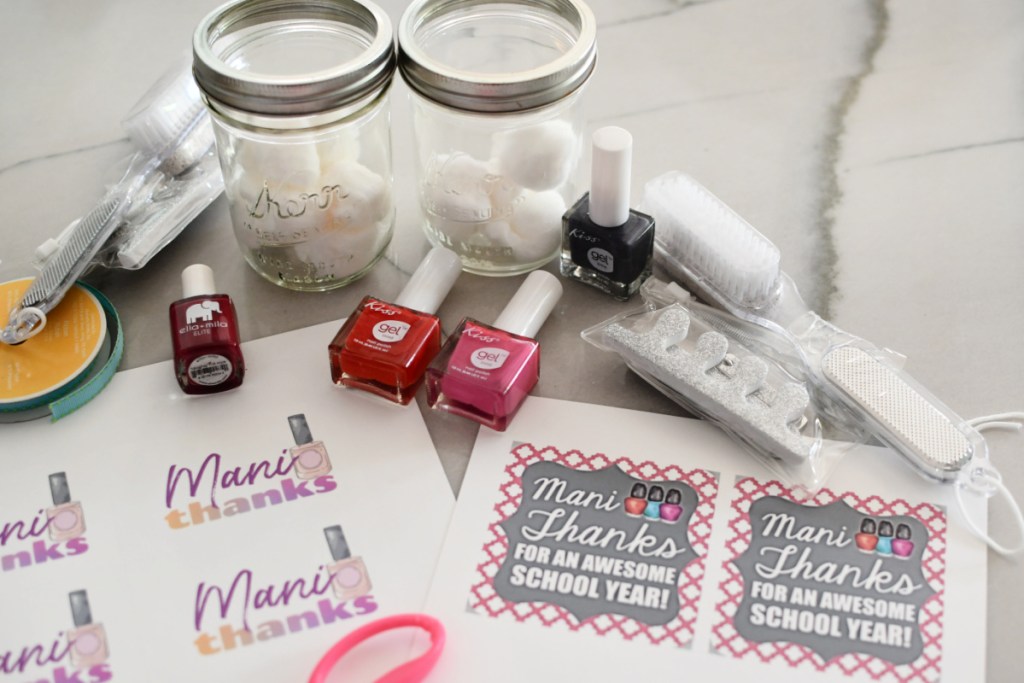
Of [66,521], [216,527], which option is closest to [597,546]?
[216,527]

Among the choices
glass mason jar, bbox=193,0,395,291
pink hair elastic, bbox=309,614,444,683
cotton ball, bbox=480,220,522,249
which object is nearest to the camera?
pink hair elastic, bbox=309,614,444,683

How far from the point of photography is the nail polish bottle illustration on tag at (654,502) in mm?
749

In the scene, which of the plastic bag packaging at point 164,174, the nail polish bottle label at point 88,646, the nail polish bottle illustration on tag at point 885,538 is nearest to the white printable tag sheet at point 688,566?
the nail polish bottle illustration on tag at point 885,538

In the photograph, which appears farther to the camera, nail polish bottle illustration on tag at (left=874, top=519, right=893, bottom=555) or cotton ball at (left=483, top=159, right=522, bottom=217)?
cotton ball at (left=483, top=159, right=522, bottom=217)

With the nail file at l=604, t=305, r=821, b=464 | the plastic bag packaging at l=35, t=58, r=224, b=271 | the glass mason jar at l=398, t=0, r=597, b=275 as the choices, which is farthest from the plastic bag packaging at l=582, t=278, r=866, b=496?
the plastic bag packaging at l=35, t=58, r=224, b=271

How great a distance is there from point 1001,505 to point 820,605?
149 millimetres

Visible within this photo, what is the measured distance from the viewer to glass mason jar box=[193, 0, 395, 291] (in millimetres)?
766

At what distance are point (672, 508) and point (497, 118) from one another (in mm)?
296

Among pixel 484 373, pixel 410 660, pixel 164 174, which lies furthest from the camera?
pixel 164 174

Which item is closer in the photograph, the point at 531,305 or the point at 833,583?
the point at 833,583

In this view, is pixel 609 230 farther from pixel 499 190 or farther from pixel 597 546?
pixel 597 546

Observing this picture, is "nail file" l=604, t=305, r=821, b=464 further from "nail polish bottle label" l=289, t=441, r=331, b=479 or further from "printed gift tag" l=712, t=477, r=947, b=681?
"nail polish bottle label" l=289, t=441, r=331, b=479

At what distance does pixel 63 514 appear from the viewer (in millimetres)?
758

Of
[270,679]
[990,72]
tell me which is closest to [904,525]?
[270,679]
